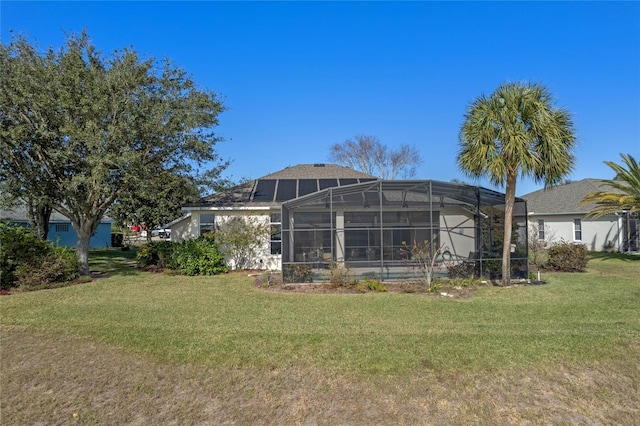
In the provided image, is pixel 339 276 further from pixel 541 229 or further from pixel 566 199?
pixel 566 199

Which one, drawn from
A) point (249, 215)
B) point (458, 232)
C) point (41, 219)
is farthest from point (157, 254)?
point (458, 232)

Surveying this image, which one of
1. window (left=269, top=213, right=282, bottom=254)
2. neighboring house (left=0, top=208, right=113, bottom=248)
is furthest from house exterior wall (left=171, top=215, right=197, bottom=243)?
neighboring house (left=0, top=208, right=113, bottom=248)

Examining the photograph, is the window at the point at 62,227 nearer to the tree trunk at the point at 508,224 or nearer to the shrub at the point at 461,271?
the shrub at the point at 461,271

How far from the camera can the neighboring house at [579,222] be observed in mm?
20766

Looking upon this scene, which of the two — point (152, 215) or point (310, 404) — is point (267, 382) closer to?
point (310, 404)

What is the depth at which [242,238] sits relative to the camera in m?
15.5

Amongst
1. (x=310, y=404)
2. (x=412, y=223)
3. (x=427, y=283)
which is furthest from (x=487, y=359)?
(x=412, y=223)

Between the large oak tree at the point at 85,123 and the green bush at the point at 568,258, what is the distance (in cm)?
1405

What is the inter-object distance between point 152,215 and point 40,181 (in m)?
17.7

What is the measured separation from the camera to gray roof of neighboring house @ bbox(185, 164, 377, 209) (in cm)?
1675

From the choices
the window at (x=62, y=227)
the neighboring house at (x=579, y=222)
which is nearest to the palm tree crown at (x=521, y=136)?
the neighboring house at (x=579, y=222)

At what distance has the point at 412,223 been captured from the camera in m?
15.7

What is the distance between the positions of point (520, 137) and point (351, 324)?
276 inches

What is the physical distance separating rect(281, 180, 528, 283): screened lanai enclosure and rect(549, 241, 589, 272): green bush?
2.94m
